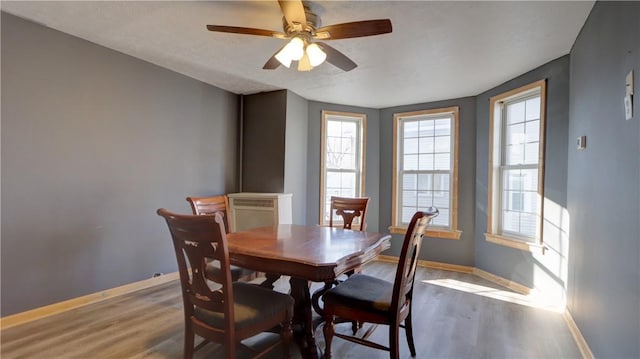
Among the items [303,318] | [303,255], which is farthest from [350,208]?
[303,255]

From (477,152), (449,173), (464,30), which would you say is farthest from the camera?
(449,173)

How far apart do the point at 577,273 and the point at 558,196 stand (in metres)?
0.83

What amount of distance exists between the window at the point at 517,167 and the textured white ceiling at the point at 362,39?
36 centimetres

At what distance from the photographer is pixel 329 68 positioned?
334 cm

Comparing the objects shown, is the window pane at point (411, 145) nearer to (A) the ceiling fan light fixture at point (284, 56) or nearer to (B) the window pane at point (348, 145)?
(B) the window pane at point (348, 145)

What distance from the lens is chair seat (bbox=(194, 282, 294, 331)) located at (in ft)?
5.28

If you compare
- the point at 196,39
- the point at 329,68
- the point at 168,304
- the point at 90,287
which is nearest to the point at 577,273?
the point at 329,68

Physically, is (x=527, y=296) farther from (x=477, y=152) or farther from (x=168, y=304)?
(x=168, y=304)

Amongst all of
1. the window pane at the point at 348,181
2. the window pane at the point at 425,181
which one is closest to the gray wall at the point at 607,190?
the window pane at the point at 425,181

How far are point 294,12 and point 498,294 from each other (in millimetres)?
3386

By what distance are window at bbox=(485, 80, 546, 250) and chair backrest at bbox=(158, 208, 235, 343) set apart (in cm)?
322

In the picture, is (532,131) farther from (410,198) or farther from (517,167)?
(410,198)

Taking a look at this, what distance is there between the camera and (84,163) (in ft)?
9.24

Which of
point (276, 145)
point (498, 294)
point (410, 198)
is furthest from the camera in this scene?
point (410, 198)
